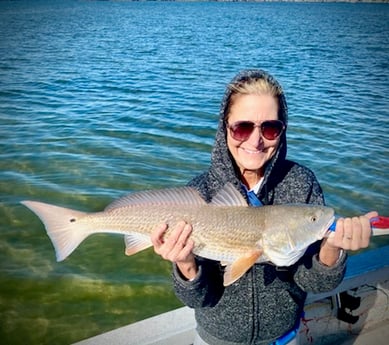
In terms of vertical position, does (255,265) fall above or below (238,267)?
below

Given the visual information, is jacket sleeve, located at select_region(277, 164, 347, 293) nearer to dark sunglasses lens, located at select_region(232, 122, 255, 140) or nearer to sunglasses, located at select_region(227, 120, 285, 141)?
sunglasses, located at select_region(227, 120, 285, 141)

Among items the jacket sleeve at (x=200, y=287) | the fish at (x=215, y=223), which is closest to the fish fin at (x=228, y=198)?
the fish at (x=215, y=223)

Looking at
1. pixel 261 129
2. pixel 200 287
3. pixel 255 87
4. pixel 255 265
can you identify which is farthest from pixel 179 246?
pixel 255 87

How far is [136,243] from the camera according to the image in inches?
120

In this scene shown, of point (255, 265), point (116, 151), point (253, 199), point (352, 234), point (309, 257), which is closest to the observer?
point (352, 234)

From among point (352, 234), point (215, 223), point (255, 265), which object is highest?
point (352, 234)

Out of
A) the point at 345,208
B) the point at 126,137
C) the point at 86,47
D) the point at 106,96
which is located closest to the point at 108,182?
the point at 126,137

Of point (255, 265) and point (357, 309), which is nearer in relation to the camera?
point (255, 265)

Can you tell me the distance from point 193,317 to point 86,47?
122 feet

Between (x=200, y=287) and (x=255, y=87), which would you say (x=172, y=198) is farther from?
(x=255, y=87)

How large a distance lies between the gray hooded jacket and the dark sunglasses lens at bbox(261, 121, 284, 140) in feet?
0.44

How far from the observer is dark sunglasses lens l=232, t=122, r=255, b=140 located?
2.96 m

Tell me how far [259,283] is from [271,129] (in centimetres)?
117

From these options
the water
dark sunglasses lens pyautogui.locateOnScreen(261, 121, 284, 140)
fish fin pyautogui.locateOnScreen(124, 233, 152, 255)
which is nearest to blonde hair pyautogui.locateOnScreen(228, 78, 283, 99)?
dark sunglasses lens pyautogui.locateOnScreen(261, 121, 284, 140)
